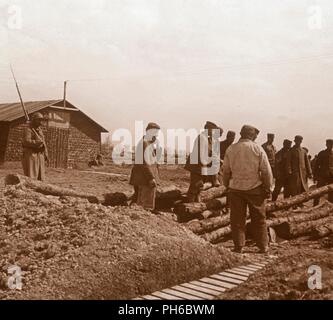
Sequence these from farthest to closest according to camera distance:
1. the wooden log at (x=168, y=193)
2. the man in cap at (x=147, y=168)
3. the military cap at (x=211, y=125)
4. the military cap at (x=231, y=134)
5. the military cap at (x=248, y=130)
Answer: the military cap at (x=231, y=134) → the military cap at (x=211, y=125) → the wooden log at (x=168, y=193) → the man in cap at (x=147, y=168) → the military cap at (x=248, y=130)

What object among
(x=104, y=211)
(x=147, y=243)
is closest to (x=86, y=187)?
(x=104, y=211)

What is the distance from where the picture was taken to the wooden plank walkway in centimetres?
449

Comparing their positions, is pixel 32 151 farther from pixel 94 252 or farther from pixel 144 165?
pixel 94 252

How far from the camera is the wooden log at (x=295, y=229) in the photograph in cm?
785

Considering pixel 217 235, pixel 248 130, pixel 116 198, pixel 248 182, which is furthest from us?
pixel 116 198

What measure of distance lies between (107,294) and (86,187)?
9913 millimetres

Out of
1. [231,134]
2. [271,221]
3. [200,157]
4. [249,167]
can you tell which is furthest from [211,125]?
[249,167]

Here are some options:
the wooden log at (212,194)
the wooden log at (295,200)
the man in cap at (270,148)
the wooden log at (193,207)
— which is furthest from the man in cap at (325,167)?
the wooden log at (193,207)

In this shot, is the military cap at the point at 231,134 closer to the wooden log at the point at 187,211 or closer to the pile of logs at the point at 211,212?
the pile of logs at the point at 211,212

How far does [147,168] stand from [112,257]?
2.87 m

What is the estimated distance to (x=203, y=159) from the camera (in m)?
8.42

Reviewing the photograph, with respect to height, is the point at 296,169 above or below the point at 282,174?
above

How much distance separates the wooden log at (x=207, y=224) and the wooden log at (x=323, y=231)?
64.1 inches

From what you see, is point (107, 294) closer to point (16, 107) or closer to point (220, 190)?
point (220, 190)
